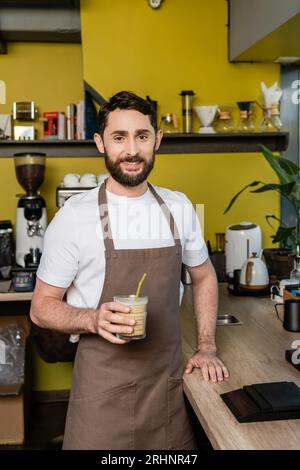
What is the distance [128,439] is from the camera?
5.63 ft

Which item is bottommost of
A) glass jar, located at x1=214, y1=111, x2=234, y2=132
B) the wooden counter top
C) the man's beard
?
the wooden counter top

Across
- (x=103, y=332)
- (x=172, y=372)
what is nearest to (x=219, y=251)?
(x=172, y=372)

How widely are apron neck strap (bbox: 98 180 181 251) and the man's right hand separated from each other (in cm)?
32

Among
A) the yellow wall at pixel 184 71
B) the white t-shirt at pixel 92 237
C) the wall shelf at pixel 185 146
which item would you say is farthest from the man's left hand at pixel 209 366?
the wall shelf at pixel 185 146

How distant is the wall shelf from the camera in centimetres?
363

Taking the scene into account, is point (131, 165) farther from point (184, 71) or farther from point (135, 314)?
point (184, 71)

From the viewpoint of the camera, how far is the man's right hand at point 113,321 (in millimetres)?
1419

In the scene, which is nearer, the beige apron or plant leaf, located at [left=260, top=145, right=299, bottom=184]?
the beige apron

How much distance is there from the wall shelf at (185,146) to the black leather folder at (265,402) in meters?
2.33

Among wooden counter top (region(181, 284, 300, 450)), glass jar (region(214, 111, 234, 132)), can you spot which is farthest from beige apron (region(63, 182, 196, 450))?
glass jar (region(214, 111, 234, 132))

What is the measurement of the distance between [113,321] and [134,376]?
37cm

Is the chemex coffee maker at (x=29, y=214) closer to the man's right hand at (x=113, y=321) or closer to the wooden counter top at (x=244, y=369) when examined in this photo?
the wooden counter top at (x=244, y=369)

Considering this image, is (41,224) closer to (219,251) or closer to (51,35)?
(219,251)

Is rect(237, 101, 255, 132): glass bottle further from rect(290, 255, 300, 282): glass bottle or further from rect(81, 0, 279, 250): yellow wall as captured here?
rect(290, 255, 300, 282): glass bottle
